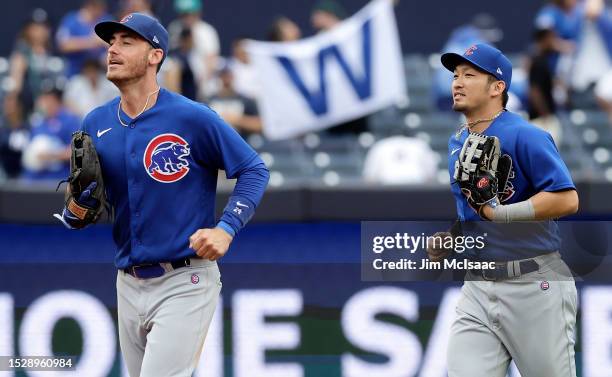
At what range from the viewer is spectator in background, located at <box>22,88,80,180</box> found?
33.6 feet

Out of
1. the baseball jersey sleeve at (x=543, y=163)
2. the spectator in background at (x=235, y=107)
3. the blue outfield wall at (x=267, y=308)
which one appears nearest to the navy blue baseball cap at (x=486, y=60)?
the baseball jersey sleeve at (x=543, y=163)

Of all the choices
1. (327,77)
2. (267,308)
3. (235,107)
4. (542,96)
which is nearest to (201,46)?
(235,107)

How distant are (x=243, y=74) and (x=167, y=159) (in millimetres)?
7284

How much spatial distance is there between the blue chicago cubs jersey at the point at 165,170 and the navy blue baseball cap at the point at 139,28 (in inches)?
10.5

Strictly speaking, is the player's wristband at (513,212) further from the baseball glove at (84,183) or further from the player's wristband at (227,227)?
the baseball glove at (84,183)

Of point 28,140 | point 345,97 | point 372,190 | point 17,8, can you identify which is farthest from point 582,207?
point 17,8

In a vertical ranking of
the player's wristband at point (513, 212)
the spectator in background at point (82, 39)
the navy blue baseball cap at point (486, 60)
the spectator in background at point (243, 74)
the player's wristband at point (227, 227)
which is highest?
the spectator in background at point (82, 39)

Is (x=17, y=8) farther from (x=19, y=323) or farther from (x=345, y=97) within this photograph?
(x=19, y=323)

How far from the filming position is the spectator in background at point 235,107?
11523 millimetres

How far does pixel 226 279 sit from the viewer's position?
7285 millimetres

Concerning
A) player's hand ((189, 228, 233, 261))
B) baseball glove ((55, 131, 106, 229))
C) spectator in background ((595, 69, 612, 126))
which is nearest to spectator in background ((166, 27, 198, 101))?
spectator in background ((595, 69, 612, 126))

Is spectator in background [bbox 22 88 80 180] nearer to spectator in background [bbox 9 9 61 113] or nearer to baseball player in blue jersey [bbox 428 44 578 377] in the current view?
spectator in background [bbox 9 9 61 113]

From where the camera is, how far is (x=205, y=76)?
12.2 metres

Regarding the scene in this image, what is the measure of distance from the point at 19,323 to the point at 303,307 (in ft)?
5.42
